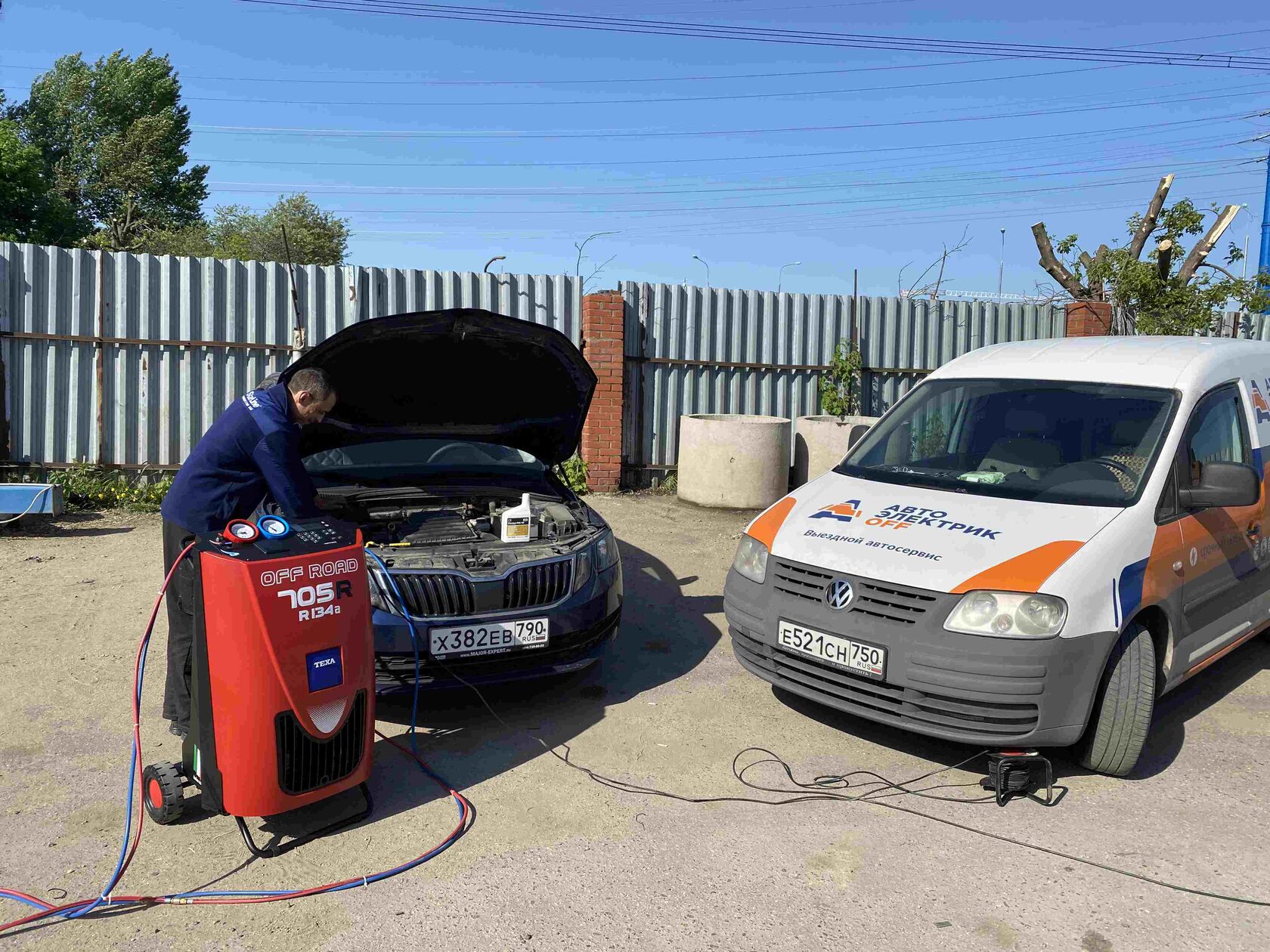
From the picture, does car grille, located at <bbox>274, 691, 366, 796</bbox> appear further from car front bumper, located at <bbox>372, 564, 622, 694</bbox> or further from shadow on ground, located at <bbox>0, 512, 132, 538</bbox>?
shadow on ground, located at <bbox>0, 512, 132, 538</bbox>

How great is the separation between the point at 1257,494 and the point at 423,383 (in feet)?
13.7

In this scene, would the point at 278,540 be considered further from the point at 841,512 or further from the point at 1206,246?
the point at 1206,246

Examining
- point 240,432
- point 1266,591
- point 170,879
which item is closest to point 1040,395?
point 1266,591

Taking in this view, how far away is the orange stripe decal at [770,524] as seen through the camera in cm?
467

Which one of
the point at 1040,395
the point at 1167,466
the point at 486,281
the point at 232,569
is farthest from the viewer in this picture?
the point at 486,281

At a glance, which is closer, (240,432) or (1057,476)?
(240,432)

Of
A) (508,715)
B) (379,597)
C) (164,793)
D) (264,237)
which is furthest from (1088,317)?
(264,237)

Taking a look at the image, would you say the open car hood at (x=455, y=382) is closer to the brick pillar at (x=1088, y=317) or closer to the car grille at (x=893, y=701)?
the car grille at (x=893, y=701)

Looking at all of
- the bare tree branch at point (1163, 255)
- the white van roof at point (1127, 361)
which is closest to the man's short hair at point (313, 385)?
the white van roof at point (1127, 361)

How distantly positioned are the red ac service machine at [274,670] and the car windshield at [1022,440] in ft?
9.49

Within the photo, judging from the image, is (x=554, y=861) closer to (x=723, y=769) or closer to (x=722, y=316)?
(x=723, y=769)

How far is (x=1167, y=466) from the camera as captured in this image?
14.4 feet

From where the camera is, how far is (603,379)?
11133mm

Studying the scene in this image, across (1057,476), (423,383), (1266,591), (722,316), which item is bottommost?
(1266,591)
